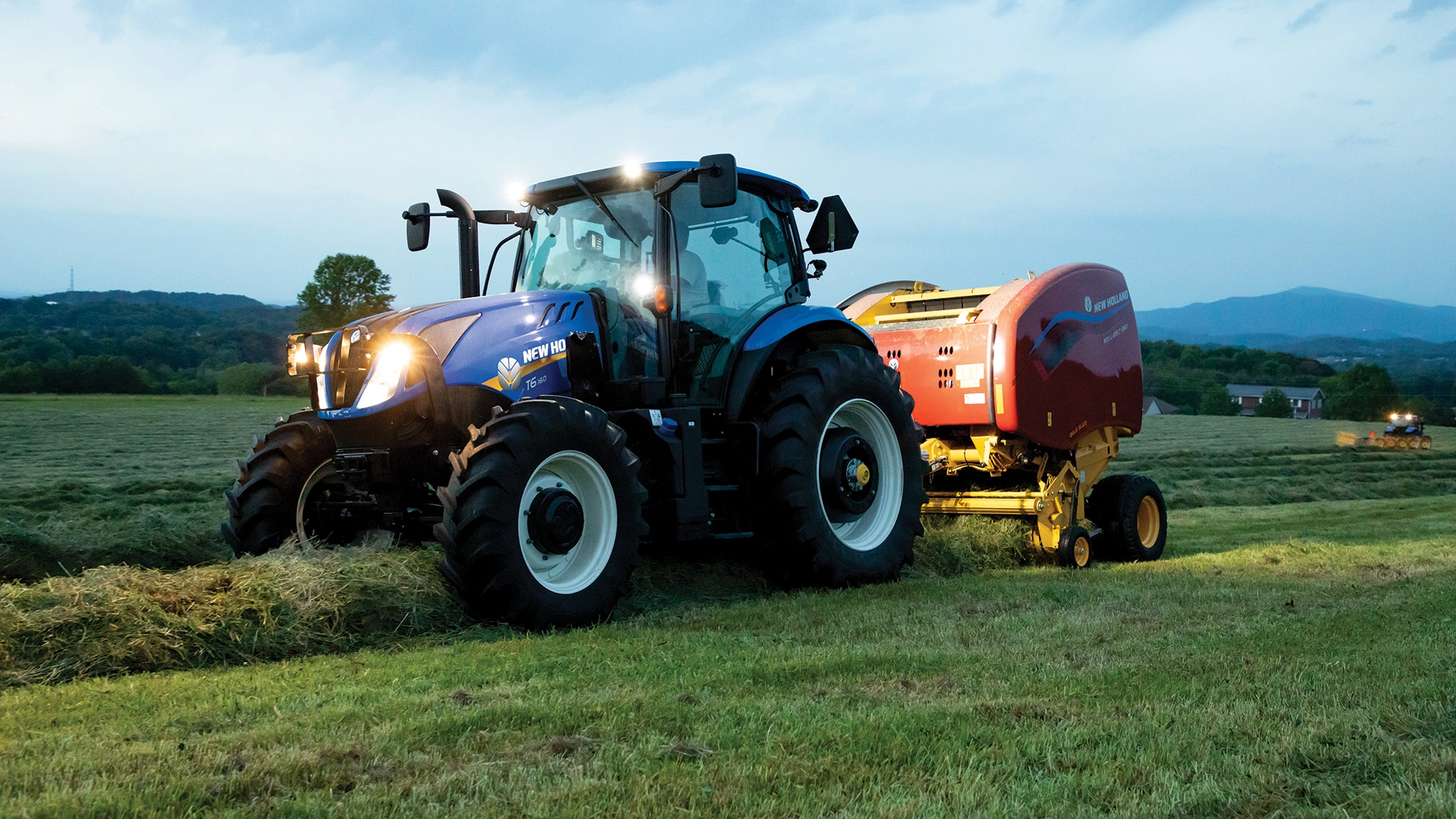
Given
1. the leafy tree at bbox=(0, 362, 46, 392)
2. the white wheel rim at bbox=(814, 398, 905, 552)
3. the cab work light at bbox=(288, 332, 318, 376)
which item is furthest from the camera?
the leafy tree at bbox=(0, 362, 46, 392)

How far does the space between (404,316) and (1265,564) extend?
682cm

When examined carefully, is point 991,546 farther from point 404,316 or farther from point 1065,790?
point 1065,790

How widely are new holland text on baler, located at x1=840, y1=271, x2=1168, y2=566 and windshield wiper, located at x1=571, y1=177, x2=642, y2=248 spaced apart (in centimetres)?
349

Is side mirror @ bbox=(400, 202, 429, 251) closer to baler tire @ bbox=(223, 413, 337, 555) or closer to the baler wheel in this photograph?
baler tire @ bbox=(223, 413, 337, 555)

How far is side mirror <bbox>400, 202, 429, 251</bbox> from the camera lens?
24.9ft

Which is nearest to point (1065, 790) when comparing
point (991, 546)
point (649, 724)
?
point (649, 724)

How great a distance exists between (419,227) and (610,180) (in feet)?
4.58

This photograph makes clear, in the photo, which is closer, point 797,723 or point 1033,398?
point 797,723

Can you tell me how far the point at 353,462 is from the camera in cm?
618

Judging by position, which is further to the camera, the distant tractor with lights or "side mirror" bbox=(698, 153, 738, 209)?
the distant tractor with lights

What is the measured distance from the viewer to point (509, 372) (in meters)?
6.38

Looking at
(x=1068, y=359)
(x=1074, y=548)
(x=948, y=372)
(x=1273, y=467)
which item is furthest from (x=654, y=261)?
(x=1273, y=467)

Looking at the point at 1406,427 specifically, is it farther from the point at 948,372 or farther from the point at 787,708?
the point at 787,708

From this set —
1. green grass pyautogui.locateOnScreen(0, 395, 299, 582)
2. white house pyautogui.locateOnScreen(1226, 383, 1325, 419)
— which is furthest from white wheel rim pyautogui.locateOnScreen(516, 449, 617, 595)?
white house pyautogui.locateOnScreen(1226, 383, 1325, 419)
